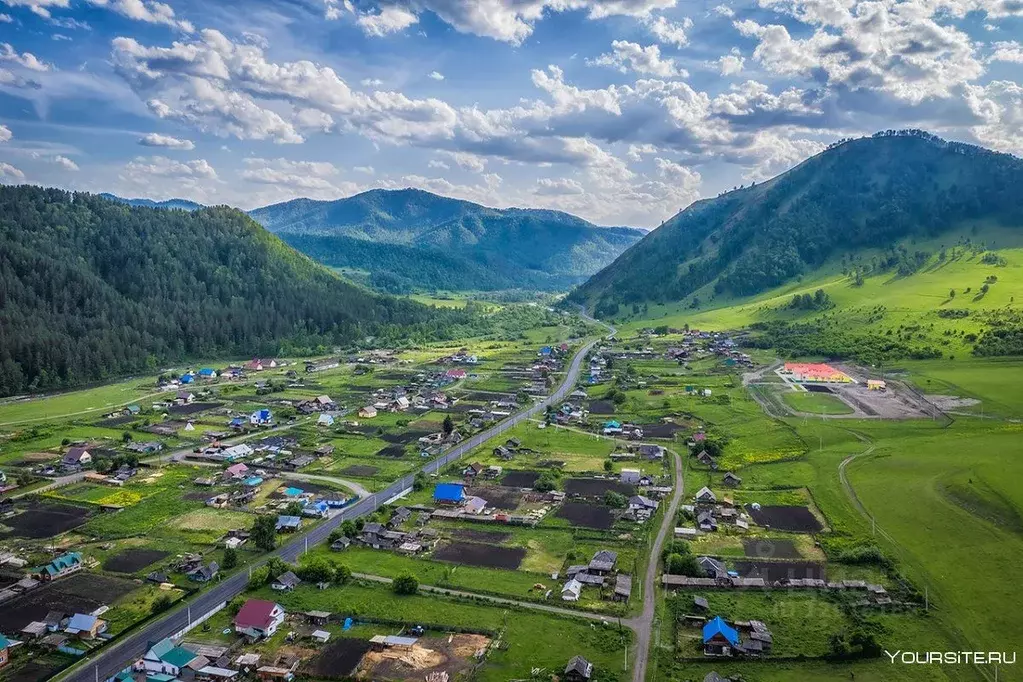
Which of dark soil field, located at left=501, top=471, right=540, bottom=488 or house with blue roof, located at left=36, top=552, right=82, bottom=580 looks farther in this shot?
dark soil field, located at left=501, top=471, right=540, bottom=488

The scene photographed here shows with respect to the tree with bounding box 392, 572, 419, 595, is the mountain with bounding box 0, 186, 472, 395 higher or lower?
higher

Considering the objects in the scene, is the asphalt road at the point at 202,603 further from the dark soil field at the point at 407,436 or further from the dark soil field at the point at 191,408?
the dark soil field at the point at 191,408

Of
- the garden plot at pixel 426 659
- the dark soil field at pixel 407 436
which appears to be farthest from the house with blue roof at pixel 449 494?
the garden plot at pixel 426 659

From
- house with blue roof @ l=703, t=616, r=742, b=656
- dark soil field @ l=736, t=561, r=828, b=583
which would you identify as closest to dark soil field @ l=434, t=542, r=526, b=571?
house with blue roof @ l=703, t=616, r=742, b=656

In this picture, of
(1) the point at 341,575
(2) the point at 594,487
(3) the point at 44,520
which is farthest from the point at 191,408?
(1) the point at 341,575

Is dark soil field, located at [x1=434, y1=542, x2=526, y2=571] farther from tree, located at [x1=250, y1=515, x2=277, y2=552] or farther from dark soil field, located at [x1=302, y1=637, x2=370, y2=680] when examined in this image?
tree, located at [x1=250, y1=515, x2=277, y2=552]

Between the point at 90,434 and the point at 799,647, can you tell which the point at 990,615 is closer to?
the point at 799,647

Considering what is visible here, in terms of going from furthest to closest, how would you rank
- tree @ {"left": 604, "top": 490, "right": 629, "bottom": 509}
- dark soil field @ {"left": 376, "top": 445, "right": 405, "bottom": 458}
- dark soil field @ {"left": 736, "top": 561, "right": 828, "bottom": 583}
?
dark soil field @ {"left": 376, "top": 445, "right": 405, "bottom": 458} → tree @ {"left": 604, "top": 490, "right": 629, "bottom": 509} → dark soil field @ {"left": 736, "top": 561, "right": 828, "bottom": 583}
